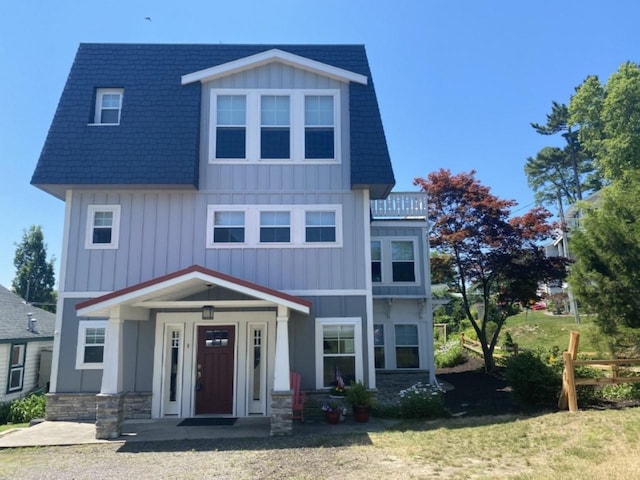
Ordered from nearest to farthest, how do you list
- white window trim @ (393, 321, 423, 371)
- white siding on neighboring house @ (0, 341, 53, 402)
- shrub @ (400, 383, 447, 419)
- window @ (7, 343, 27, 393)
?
shrub @ (400, 383, 447, 419)
white window trim @ (393, 321, 423, 371)
white siding on neighboring house @ (0, 341, 53, 402)
window @ (7, 343, 27, 393)

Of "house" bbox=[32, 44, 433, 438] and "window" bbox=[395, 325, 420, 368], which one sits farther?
"window" bbox=[395, 325, 420, 368]

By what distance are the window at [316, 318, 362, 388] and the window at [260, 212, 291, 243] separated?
2141 mm

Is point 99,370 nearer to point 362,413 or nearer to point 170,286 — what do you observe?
point 170,286

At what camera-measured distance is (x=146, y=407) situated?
10.3m

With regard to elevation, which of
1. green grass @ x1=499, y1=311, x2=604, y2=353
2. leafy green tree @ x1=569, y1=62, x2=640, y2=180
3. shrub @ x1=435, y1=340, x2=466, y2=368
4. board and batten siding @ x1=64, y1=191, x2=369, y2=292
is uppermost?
leafy green tree @ x1=569, y1=62, x2=640, y2=180

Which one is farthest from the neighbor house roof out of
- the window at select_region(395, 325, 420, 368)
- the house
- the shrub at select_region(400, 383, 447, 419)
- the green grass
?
the green grass

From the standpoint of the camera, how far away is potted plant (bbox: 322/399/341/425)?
9508 mm

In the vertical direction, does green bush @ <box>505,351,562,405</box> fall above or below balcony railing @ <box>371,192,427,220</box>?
below

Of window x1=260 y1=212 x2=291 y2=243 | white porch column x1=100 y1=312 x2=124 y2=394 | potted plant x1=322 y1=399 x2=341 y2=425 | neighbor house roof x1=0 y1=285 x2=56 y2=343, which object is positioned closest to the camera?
white porch column x1=100 y1=312 x2=124 y2=394

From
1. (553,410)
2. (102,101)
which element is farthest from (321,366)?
(102,101)

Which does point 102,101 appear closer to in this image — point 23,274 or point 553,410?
point 553,410

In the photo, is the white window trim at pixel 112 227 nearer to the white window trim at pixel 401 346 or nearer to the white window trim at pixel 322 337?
the white window trim at pixel 322 337

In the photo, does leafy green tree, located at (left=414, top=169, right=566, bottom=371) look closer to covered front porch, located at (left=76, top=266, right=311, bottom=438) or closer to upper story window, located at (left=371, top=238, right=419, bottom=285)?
upper story window, located at (left=371, top=238, right=419, bottom=285)

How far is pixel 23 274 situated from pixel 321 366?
3031 centimetres
